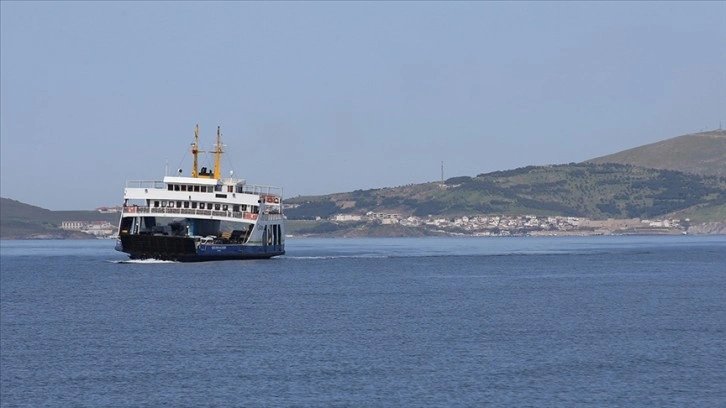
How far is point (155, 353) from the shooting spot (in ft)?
165

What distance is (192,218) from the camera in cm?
11438

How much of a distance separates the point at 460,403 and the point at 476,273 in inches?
2881

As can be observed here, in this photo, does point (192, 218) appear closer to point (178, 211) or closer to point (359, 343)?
point (178, 211)

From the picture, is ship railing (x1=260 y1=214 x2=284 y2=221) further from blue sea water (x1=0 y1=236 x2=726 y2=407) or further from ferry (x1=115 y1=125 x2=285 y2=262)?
blue sea water (x1=0 y1=236 x2=726 y2=407)

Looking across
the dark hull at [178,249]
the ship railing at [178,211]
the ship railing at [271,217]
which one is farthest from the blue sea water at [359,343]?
the ship railing at [271,217]

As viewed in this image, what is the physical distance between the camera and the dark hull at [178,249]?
109m


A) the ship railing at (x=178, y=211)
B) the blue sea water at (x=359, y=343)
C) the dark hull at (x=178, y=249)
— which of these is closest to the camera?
the blue sea water at (x=359, y=343)

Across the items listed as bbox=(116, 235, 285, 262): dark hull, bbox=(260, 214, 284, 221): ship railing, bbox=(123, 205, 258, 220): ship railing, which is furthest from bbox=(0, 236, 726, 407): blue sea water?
bbox=(260, 214, 284, 221): ship railing

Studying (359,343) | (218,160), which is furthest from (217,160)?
(359,343)

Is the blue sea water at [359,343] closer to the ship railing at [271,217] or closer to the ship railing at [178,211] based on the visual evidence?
the ship railing at [178,211]

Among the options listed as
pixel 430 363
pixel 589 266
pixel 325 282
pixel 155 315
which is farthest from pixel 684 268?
pixel 430 363

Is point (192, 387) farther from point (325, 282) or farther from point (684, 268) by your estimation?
point (684, 268)

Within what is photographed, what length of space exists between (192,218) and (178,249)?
17.9ft

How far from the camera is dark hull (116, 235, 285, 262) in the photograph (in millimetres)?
109125
